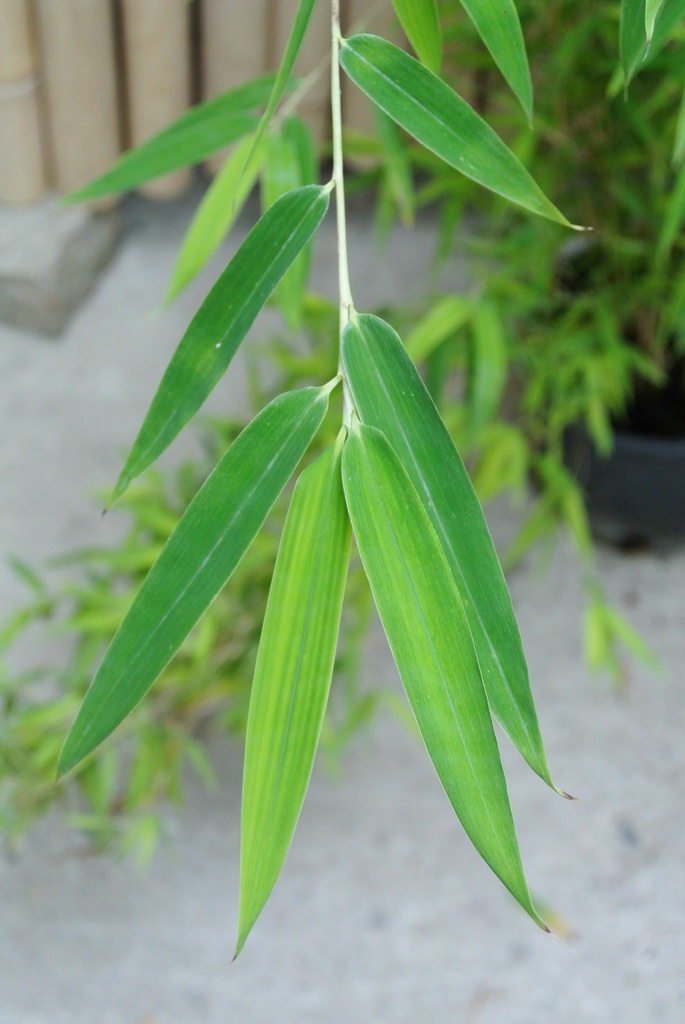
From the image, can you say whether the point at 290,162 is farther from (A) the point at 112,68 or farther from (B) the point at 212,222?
(A) the point at 112,68

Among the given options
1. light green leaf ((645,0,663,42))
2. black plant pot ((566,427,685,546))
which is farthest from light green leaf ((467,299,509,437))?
light green leaf ((645,0,663,42))

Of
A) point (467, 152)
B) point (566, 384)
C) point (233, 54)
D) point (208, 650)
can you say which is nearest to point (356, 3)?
point (233, 54)

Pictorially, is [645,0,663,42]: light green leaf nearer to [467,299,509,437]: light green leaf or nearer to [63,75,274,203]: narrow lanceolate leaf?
[63,75,274,203]: narrow lanceolate leaf

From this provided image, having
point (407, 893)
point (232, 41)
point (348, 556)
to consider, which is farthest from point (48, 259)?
point (348, 556)

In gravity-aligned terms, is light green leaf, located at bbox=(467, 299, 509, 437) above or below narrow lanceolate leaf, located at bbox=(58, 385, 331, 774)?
below

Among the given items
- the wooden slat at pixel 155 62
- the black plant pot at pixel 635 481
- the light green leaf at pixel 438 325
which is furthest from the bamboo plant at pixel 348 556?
the wooden slat at pixel 155 62

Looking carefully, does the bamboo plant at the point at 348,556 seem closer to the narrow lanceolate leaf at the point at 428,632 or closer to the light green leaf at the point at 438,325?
the narrow lanceolate leaf at the point at 428,632
